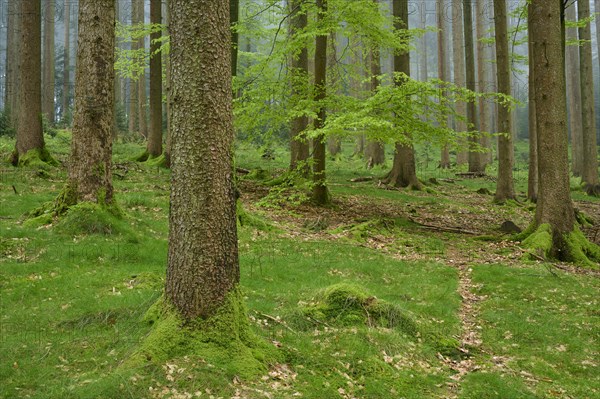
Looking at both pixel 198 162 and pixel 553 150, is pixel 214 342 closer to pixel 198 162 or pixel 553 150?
pixel 198 162

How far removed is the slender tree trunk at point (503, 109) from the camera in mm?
17062

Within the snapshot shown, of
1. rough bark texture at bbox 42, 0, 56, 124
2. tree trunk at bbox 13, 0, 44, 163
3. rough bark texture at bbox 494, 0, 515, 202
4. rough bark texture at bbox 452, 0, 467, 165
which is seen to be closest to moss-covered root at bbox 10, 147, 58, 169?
tree trunk at bbox 13, 0, 44, 163

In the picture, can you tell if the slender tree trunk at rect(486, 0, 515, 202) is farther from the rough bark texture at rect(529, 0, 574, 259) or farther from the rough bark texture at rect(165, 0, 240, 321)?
the rough bark texture at rect(165, 0, 240, 321)

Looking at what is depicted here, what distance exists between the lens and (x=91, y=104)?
30.1ft

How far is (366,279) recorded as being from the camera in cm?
891

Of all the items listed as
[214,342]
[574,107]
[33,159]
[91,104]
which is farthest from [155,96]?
[574,107]

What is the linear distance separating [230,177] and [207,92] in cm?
82

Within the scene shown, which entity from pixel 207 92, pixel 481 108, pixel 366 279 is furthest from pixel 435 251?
pixel 481 108

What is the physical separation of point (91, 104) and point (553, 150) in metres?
9.28

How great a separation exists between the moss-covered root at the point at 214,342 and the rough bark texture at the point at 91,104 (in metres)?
4.89

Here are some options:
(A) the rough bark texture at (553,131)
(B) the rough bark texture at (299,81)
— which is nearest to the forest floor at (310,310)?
(A) the rough bark texture at (553,131)

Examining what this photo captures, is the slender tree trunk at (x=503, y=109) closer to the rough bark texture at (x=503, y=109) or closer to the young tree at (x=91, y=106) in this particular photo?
the rough bark texture at (x=503, y=109)

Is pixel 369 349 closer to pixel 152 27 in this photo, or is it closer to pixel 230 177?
pixel 230 177

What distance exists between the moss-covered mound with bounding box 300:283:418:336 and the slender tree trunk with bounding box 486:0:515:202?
12.0 m
